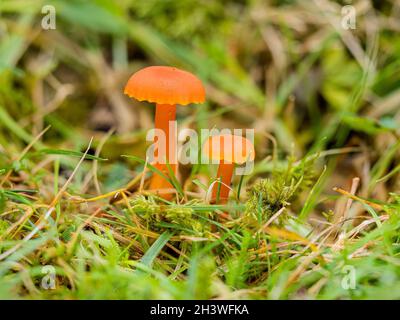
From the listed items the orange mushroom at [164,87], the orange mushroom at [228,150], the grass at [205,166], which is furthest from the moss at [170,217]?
the orange mushroom at [164,87]

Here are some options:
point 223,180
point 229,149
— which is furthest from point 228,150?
point 223,180

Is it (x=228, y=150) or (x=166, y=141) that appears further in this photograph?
(x=166, y=141)

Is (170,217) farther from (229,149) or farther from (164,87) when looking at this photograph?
(164,87)

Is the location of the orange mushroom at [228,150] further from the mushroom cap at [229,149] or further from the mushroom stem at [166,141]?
the mushroom stem at [166,141]

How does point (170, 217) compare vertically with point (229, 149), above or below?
below

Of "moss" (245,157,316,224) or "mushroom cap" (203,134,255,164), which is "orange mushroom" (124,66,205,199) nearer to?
"mushroom cap" (203,134,255,164)
